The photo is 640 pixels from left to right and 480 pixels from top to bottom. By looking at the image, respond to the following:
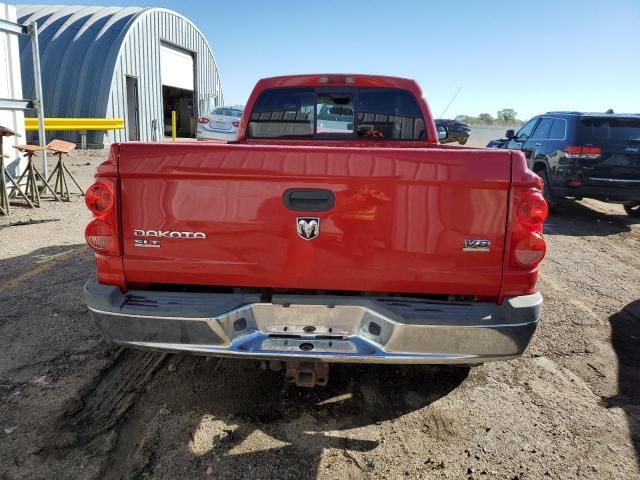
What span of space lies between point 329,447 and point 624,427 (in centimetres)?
178

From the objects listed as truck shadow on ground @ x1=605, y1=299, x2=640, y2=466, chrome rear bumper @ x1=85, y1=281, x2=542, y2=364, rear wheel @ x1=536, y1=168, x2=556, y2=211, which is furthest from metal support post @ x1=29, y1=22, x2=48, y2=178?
truck shadow on ground @ x1=605, y1=299, x2=640, y2=466

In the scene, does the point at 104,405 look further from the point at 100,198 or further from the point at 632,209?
the point at 632,209

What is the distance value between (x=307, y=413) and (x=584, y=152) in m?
7.58

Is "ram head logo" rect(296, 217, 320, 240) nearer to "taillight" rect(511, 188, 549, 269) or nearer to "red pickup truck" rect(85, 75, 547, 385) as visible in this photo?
"red pickup truck" rect(85, 75, 547, 385)

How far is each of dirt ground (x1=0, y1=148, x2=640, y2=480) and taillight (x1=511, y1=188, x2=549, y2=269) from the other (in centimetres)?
108

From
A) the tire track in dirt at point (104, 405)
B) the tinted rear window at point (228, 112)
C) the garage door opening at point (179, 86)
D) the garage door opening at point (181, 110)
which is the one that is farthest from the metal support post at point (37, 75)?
the garage door opening at point (181, 110)

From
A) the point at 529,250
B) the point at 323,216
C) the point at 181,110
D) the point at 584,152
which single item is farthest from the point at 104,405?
the point at 181,110

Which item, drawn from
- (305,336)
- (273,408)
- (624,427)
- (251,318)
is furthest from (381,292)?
(624,427)

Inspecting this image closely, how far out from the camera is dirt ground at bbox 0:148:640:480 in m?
2.54

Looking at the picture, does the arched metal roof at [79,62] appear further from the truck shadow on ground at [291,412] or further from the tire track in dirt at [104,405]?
the truck shadow on ground at [291,412]

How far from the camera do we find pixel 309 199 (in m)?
2.45

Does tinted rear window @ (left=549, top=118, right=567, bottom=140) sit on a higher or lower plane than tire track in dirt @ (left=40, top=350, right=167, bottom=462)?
higher

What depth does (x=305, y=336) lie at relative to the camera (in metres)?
2.50

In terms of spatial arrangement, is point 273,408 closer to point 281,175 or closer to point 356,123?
point 281,175
